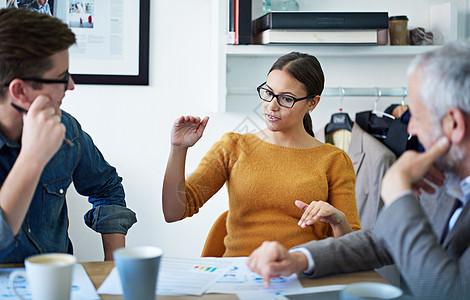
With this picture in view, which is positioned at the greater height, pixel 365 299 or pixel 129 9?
pixel 129 9

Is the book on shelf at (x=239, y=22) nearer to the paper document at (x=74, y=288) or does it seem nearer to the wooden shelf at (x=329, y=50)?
the wooden shelf at (x=329, y=50)

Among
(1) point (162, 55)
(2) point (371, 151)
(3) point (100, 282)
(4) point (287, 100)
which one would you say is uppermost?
(1) point (162, 55)

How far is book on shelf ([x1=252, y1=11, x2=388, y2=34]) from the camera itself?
6.67 ft

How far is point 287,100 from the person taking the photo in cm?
145

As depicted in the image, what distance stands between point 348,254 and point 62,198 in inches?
25.2

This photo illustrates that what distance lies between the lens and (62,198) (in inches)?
47.0

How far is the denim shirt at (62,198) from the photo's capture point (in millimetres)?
1069

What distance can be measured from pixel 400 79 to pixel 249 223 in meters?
1.26

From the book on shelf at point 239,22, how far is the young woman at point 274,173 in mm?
660

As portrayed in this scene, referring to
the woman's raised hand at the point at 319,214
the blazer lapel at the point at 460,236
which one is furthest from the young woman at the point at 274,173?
the blazer lapel at the point at 460,236

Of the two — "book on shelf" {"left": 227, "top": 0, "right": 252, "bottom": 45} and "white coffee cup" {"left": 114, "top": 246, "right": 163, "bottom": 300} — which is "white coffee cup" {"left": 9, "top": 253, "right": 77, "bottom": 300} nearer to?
"white coffee cup" {"left": 114, "top": 246, "right": 163, "bottom": 300}

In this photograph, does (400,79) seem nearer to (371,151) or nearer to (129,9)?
(371,151)

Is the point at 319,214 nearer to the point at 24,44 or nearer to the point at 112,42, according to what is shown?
the point at 24,44

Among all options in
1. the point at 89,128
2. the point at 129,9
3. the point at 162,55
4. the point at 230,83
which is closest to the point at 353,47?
the point at 230,83
